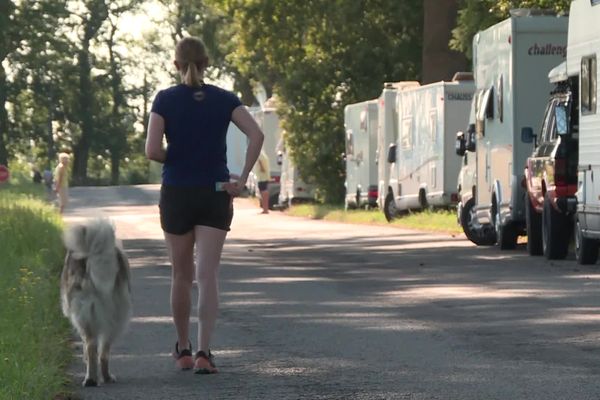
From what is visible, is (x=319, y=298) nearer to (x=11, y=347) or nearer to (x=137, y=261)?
(x=11, y=347)

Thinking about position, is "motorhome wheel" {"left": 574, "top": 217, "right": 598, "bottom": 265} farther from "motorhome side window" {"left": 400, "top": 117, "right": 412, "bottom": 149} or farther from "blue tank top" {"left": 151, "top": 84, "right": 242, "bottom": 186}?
"motorhome side window" {"left": 400, "top": 117, "right": 412, "bottom": 149}

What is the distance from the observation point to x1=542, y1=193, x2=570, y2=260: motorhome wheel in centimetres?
2330

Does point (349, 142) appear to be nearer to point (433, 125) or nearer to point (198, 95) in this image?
point (433, 125)

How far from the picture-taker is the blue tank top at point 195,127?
453 inches

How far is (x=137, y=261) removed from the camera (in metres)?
26.0

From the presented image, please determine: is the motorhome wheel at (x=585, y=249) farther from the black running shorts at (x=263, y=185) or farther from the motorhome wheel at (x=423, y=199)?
the black running shorts at (x=263, y=185)

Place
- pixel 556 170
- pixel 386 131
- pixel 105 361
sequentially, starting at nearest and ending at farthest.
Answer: pixel 105 361, pixel 556 170, pixel 386 131

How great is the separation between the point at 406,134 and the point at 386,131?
2.74 meters

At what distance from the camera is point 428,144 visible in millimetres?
36750

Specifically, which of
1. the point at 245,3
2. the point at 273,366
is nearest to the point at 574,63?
the point at 273,366

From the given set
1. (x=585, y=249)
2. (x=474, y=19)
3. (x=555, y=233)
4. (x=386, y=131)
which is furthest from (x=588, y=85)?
(x=386, y=131)

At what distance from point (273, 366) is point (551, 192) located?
460 inches

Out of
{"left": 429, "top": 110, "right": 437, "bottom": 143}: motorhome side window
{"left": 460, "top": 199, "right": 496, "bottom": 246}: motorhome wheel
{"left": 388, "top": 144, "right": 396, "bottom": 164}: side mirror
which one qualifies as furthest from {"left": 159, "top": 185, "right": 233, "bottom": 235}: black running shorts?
{"left": 388, "top": 144, "right": 396, "bottom": 164}: side mirror

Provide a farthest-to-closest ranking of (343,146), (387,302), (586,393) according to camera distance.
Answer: (343,146), (387,302), (586,393)
